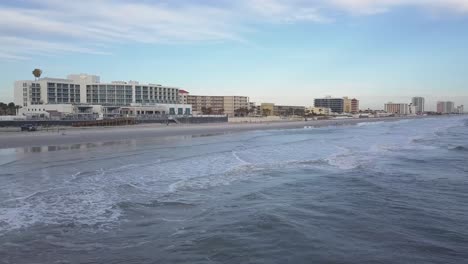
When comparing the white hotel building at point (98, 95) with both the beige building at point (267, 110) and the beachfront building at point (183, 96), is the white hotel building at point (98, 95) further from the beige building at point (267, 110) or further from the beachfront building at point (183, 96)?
the beige building at point (267, 110)

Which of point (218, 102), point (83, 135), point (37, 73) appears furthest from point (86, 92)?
point (83, 135)

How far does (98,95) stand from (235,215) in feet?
379

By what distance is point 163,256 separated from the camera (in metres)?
6.59

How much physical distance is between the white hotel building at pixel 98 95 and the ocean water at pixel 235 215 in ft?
282

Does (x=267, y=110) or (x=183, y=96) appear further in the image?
(x=267, y=110)

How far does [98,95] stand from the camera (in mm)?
116938

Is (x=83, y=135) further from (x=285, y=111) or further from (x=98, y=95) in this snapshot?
(x=285, y=111)

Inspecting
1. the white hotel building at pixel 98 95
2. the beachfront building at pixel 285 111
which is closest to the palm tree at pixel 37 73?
the white hotel building at pixel 98 95

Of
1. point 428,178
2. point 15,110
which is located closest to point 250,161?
point 428,178

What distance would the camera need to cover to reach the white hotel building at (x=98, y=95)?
10275 cm

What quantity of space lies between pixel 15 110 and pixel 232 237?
107 meters

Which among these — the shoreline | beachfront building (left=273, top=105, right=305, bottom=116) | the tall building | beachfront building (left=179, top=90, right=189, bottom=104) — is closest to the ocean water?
the shoreline

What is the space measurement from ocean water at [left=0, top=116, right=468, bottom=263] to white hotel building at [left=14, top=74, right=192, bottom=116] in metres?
86.0

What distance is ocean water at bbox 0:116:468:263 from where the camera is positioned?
22.2ft
